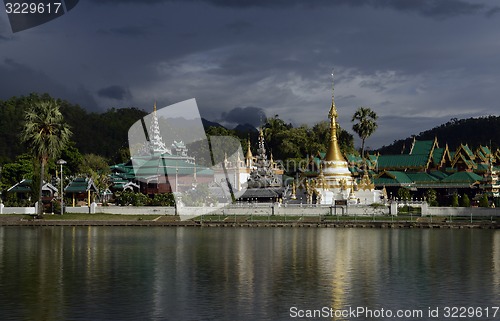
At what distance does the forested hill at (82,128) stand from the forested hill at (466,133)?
5950 cm

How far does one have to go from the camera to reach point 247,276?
34562 millimetres

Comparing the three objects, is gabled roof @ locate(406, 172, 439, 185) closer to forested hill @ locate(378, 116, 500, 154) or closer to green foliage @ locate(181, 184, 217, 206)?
green foliage @ locate(181, 184, 217, 206)

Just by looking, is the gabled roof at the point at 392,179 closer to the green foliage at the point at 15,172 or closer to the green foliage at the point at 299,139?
the green foliage at the point at 299,139

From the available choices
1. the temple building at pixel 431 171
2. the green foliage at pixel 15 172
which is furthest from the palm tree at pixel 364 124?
the green foliage at pixel 15 172

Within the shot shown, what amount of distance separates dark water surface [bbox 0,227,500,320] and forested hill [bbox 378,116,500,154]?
9978cm

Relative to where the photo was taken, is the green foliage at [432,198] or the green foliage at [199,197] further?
the green foliage at [199,197]

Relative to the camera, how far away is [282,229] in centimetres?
6481

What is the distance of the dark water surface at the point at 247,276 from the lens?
86.9 feet

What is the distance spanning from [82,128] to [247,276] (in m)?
129

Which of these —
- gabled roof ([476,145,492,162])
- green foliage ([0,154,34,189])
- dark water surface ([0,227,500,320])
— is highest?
gabled roof ([476,145,492,162])

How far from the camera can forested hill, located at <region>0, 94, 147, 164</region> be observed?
144125mm

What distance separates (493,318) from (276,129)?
10474 cm

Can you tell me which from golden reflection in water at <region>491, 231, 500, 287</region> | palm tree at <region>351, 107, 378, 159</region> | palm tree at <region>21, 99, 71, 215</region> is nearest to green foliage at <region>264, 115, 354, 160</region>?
palm tree at <region>351, 107, 378, 159</region>

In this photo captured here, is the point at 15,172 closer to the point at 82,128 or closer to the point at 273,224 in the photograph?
the point at 273,224
